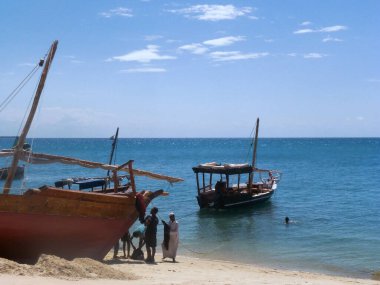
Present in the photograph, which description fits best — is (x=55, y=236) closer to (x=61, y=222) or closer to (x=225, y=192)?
(x=61, y=222)

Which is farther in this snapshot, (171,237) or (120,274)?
(171,237)

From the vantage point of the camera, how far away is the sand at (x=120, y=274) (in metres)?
9.95

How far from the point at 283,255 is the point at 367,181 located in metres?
37.4

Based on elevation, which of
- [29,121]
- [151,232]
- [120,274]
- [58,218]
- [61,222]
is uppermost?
[29,121]

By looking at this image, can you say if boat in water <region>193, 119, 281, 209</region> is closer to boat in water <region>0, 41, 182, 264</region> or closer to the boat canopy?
the boat canopy

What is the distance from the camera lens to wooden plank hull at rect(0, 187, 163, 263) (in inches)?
474

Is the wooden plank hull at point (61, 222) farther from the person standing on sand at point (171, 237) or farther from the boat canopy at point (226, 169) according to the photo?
→ the boat canopy at point (226, 169)

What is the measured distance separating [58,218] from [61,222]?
0.48 ft

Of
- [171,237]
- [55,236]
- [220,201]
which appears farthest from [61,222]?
[220,201]

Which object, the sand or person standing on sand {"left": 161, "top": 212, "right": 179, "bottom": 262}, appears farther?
person standing on sand {"left": 161, "top": 212, "right": 179, "bottom": 262}

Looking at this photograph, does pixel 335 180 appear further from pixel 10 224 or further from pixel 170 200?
pixel 10 224

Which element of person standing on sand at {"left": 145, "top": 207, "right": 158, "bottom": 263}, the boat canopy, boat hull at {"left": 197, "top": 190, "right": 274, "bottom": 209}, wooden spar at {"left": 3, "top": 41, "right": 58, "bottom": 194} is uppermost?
wooden spar at {"left": 3, "top": 41, "right": 58, "bottom": 194}

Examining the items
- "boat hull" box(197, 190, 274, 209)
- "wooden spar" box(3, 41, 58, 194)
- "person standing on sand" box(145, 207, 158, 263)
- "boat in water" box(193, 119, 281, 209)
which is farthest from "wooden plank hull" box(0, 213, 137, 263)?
"boat hull" box(197, 190, 274, 209)

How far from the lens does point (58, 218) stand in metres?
12.5
